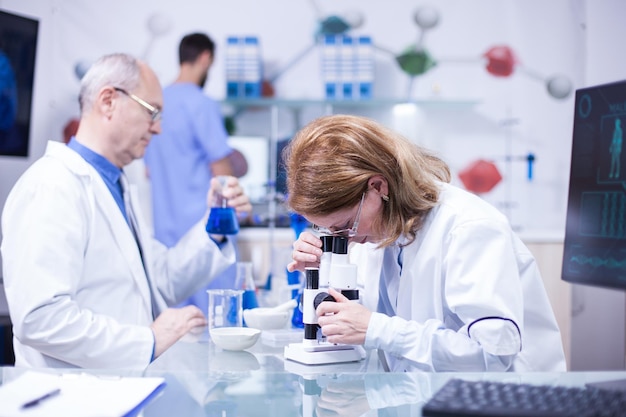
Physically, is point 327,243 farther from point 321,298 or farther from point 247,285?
point 247,285

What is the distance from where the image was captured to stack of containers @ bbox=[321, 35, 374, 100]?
395 centimetres

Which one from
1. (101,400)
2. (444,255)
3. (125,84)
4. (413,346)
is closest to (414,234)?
(444,255)

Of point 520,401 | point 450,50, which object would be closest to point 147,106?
point 520,401

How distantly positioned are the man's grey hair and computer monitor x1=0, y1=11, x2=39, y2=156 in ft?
4.71

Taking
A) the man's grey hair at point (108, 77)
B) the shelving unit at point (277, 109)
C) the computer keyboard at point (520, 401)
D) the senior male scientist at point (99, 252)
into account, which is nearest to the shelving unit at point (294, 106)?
the shelving unit at point (277, 109)

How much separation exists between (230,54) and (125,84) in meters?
1.93

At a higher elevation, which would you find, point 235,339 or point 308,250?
point 308,250

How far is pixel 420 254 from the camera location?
1.46m

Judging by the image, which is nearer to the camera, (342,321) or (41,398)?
(41,398)

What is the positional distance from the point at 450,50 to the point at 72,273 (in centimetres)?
319

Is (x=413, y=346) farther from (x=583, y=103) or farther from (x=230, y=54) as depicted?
(x=230, y=54)

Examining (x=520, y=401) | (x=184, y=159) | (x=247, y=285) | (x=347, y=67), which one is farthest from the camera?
(x=347, y=67)

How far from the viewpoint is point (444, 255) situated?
1.43 m

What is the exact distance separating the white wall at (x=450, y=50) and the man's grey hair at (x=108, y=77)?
215cm
